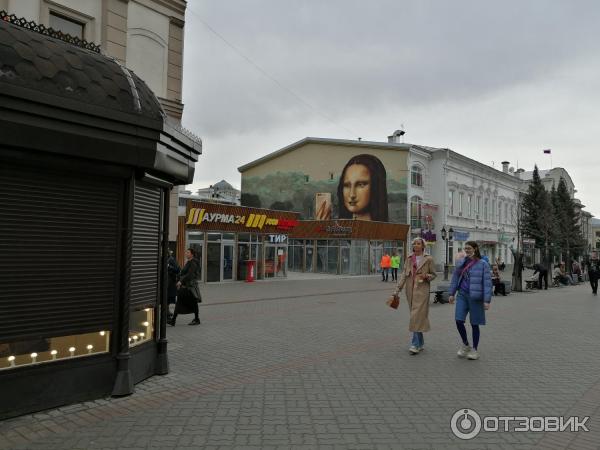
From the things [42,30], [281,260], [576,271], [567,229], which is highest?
[42,30]

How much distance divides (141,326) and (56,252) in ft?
5.03

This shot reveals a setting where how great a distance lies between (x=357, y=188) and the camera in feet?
129

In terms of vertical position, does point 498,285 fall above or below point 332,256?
below

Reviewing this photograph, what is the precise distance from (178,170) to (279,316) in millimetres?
6650

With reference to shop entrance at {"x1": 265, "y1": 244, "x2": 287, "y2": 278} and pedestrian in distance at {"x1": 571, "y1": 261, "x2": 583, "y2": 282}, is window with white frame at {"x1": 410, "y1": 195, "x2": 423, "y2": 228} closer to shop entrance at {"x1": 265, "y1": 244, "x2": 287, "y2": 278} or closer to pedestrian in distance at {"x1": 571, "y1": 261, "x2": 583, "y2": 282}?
pedestrian in distance at {"x1": 571, "y1": 261, "x2": 583, "y2": 282}

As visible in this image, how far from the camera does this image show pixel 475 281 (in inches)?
292

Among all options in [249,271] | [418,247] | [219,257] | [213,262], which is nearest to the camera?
[418,247]

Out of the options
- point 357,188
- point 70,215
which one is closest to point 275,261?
point 357,188

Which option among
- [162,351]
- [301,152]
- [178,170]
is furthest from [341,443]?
[301,152]

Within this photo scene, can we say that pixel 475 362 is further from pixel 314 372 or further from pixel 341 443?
pixel 341 443

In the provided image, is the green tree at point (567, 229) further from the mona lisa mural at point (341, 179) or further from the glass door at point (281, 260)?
the glass door at point (281, 260)

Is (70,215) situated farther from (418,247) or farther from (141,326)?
(418,247)

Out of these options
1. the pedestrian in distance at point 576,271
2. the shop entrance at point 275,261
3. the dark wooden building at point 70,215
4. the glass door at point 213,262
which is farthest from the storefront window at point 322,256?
the dark wooden building at point 70,215

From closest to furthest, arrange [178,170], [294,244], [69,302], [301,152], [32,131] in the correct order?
[32,131] < [69,302] < [178,170] < [294,244] < [301,152]
